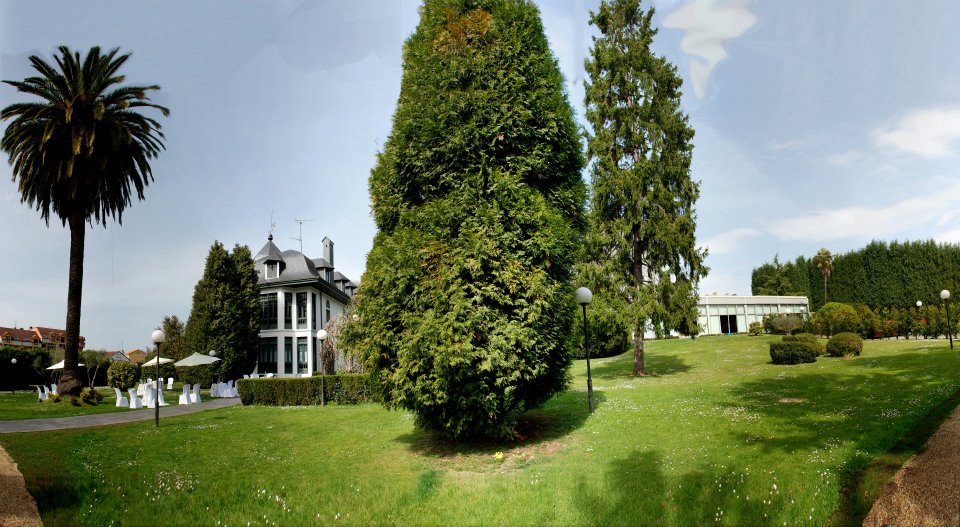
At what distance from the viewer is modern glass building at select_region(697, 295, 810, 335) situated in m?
61.2

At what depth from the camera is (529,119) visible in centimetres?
1111

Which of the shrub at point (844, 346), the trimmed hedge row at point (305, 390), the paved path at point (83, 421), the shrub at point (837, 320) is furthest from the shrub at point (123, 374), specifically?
the shrub at point (837, 320)

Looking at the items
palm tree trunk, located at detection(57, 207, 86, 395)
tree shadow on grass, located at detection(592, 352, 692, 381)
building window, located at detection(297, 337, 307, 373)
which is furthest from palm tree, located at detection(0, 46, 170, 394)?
tree shadow on grass, located at detection(592, 352, 692, 381)

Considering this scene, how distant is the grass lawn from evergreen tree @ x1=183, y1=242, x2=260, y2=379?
22.5 meters

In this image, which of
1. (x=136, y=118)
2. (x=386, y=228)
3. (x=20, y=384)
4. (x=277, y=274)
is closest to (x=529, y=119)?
(x=386, y=228)

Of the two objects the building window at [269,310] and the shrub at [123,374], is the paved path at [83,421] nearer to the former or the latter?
the shrub at [123,374]

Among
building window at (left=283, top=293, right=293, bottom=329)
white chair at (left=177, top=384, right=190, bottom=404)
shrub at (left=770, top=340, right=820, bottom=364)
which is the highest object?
building window at (left=283, top=293, right=293, bottom=329)

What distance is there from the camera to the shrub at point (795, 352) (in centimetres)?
2523

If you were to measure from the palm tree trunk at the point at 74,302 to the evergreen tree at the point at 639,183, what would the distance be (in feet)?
82.1

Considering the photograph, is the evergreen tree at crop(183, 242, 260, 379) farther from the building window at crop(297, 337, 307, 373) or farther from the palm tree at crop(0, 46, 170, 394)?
the palm tree at crop(0, 46, 170, 394)

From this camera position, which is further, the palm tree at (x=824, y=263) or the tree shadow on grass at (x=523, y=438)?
the palm tree at (x=824, y=263)

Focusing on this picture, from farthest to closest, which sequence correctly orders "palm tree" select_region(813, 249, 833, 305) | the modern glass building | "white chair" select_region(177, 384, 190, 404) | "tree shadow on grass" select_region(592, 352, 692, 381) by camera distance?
the modern glass building < "palm tree" select_region(813, 249, 833, 305) < "tree shadow on grass" select_region(592, 352, 692, 381) < "white chair" select_region(177, 384, 190, 404)

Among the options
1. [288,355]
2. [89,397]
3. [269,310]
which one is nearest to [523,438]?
[89,397]

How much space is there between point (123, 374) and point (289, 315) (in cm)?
1253
